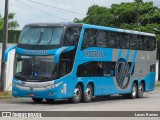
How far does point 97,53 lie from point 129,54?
4292 mm

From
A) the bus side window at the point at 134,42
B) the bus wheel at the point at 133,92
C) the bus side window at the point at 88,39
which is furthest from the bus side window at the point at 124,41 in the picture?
the bus side window at the point at 88,39

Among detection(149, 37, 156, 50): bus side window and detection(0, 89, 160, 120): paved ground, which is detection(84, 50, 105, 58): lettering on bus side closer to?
detection(0, 89, 160, 120): paved ground

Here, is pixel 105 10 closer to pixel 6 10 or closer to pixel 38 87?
pixel 6 10

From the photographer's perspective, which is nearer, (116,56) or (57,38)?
(57,38)

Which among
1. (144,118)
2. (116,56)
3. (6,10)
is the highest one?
(6,10)

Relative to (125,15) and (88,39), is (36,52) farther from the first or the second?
(125,15)

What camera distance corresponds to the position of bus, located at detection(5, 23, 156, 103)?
24469 mm

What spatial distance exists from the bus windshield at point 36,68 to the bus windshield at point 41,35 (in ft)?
2.54

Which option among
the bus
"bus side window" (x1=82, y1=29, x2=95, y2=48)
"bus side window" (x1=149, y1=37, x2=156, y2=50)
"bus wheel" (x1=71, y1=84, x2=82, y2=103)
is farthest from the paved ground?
"bus side window" (x1=149, y1=37, x2=156, y2=50)

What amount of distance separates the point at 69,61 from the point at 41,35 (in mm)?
1857

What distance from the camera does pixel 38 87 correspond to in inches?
961

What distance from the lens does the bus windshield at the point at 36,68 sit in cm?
2442

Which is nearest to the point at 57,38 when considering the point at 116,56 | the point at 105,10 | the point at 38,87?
the point at 38,87

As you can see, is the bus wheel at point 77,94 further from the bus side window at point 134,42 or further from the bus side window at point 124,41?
the bus side window at point 134,42
